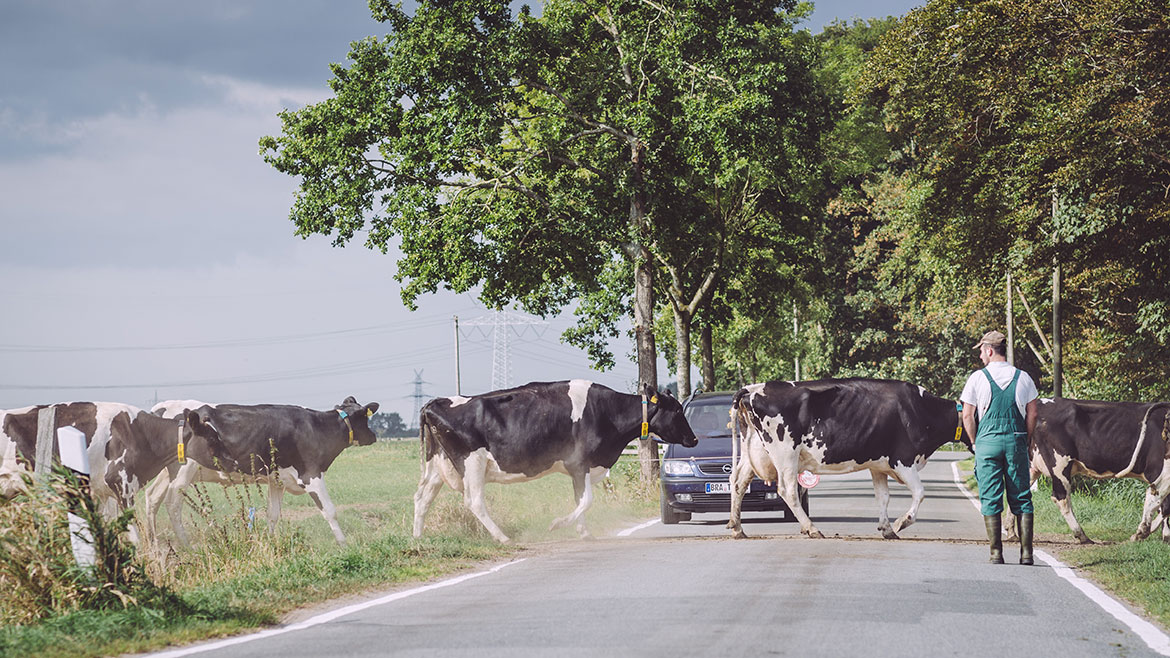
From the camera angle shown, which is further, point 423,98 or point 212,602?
point 423,98

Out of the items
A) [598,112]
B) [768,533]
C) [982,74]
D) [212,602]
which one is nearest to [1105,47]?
[982,74]

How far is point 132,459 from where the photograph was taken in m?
18.0

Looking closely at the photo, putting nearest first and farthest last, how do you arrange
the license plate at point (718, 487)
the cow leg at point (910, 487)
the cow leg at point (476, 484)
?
the cow leg at point (910, 487), the cow leg at point (476, 484), the license plate at point (718, 487)

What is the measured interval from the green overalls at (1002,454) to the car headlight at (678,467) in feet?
21.8

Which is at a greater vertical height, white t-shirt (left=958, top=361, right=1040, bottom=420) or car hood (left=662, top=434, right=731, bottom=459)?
white t-shirt (left=958, top=361, right=1040, bottom=420)

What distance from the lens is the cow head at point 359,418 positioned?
19947 mm

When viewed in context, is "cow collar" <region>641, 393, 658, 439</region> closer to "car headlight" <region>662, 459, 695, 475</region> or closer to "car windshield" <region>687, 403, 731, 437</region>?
"car headlight" <region>662, 459, 695, 475</region>

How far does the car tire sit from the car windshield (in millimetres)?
1127

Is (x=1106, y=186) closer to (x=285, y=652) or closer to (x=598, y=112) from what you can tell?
(x=598, y=112)

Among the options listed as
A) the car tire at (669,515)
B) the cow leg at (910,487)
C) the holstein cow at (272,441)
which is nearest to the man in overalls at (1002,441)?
the cow leg at (910,487)

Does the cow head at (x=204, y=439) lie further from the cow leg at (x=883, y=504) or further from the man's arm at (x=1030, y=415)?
the man's arm at (x=1030, y=415)

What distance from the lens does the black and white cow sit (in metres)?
17.7

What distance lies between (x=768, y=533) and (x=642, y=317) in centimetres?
1165

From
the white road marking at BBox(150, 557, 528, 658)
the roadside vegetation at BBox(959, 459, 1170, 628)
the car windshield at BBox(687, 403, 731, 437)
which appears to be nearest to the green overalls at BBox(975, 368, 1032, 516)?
the roadside vegetation at BBox(959, 459, 1170, 628)
